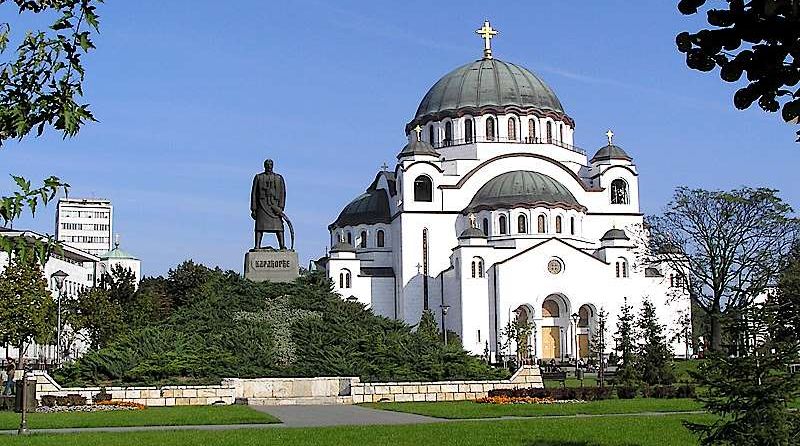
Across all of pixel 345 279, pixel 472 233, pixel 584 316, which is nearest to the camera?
pixel 472 233

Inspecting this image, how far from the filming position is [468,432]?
16625 millimetres

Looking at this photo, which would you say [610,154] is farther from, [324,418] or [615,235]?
[324,418]

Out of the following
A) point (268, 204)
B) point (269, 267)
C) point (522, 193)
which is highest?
point (522, 193)

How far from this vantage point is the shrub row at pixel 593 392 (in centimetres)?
2625

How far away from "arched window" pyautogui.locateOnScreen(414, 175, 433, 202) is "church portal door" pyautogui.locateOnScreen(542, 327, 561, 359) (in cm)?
1195

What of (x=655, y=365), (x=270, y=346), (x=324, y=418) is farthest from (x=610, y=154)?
(x=324, y=418)

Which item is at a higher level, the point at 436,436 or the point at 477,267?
the point at 477,267

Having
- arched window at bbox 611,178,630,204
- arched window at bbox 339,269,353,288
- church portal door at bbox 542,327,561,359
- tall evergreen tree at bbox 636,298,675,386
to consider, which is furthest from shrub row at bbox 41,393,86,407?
arched window at bbox 611,178,630,204

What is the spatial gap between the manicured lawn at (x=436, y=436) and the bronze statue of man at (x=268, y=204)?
15.2 metres

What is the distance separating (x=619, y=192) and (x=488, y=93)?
11.2m

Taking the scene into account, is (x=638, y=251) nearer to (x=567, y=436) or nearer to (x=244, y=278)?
(x=244, y=278)

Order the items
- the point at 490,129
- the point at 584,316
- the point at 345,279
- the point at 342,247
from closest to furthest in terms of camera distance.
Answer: the point at 584,316
the point at 345,279
the point at 342,247
the point at 490,129

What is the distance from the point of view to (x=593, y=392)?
27062 millimetres

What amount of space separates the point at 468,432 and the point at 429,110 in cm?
5899
